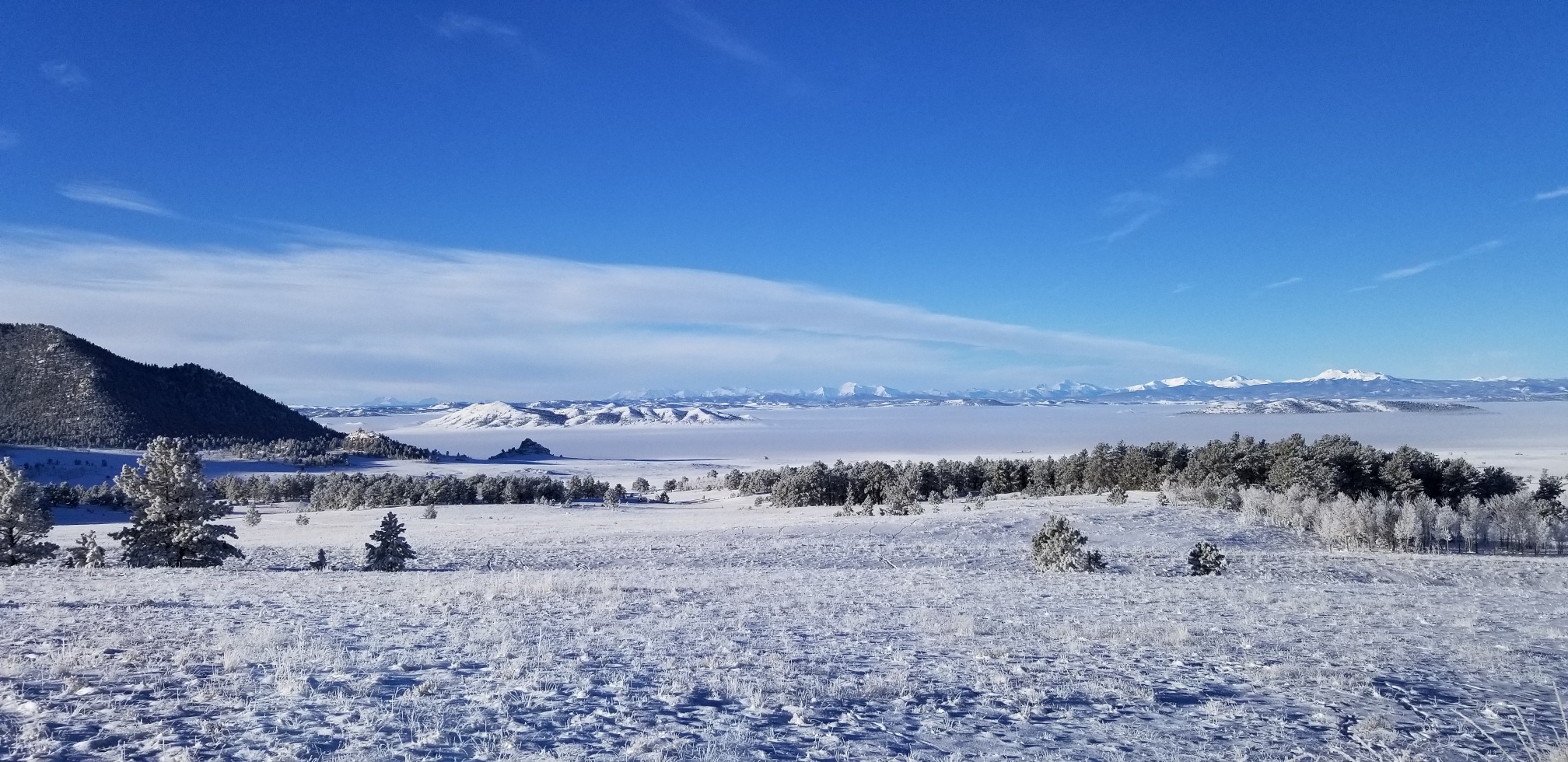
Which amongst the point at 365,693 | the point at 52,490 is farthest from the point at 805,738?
the point at 52,490

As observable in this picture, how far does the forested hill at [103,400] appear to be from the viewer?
3108 inches

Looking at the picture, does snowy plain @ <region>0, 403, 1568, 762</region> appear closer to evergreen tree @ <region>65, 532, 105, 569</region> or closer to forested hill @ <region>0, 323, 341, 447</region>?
evergreen tree @ <region>65, 532, 105, 569</region>

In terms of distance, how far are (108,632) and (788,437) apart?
391 feet

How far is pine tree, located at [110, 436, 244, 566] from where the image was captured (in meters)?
18.5

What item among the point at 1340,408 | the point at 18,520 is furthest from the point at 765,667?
the point at 1340,408

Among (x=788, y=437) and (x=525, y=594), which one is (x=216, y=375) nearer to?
(x=788, y=437)

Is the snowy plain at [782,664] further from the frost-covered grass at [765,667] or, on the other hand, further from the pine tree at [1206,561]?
the pine tree at [1206,561]

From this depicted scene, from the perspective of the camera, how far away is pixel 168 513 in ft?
61.4

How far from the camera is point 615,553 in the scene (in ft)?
70.6

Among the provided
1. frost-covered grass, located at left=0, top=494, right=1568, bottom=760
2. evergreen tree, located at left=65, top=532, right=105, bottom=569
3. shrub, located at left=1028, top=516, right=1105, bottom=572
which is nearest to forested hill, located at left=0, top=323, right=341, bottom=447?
evergreen tree, located at left=65, top=532, right=105, bottom=569

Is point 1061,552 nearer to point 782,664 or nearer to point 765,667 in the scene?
point 782,664

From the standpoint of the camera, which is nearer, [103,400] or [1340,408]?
[103,400]

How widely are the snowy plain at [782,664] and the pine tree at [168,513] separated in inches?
123

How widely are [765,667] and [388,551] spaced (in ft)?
46.5
